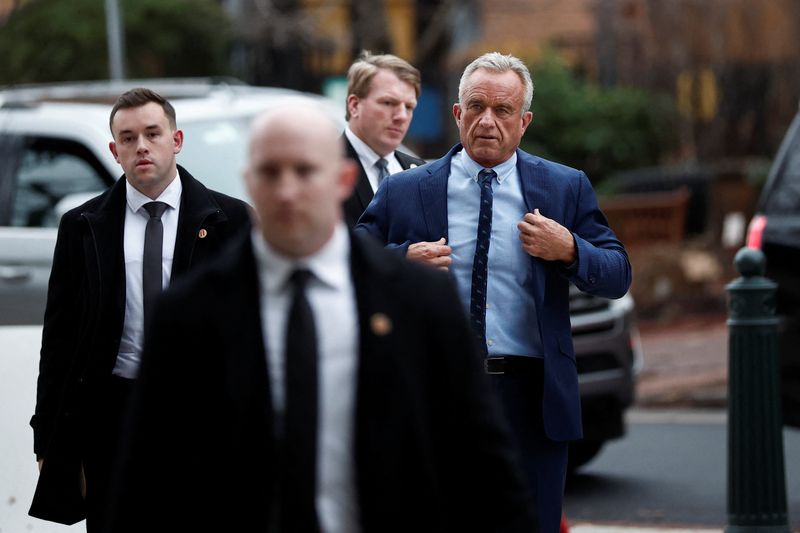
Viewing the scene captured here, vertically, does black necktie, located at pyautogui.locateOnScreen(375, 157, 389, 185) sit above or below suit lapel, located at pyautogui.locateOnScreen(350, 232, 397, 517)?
above

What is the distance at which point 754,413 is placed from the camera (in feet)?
23.3

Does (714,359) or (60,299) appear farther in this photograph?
(714,359)

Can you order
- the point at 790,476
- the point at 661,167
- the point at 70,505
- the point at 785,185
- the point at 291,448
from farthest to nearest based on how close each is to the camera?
the point at 661,167
the point at 790,476
the point at 785,185
the point at 70,505
the point at 291,448

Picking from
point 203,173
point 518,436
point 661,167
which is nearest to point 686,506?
point 203,173

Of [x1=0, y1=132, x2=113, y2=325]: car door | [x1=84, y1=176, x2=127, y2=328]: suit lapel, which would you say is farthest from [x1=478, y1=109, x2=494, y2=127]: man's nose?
→ [x1=0, y1=132, x2=113, y2=325]: car door

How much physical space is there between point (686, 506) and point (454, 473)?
583 cm

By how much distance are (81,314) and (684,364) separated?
31.6 ft

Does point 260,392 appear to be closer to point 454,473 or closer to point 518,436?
point 454,473

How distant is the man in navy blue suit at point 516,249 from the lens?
4.96 metres

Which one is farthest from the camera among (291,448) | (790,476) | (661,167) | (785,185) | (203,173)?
(661,167)

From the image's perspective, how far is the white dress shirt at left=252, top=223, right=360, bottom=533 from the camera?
9.91ft

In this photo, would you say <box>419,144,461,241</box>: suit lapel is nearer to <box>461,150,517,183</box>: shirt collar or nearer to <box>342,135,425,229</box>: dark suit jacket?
<box>461,150,517,183</box>: shirt collar

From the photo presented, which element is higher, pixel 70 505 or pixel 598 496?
pixel 70 505

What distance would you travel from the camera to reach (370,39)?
21.0 meters
